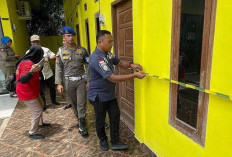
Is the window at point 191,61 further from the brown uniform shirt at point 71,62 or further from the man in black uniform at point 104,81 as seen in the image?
the brown uniform shirt at point 71,62

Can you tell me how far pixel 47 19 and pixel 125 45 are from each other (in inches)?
637

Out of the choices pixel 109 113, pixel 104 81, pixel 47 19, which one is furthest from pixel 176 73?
pixel 47 19

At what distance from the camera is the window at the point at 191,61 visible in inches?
60.3

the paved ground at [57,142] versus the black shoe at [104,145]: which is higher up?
the black shoe at [104,145]

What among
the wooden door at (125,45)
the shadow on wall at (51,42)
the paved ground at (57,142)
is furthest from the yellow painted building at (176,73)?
the shadow on wall at (51,42)

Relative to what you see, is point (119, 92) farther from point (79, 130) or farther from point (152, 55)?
point (152, 55)

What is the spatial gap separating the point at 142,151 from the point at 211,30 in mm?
2115

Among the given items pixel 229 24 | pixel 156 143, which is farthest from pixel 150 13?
pixel 156 143

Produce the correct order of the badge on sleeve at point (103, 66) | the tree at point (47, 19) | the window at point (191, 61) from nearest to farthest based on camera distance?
the window at point (191, 61) < the badge on sleeve at point (103, 66) < the tree at point (47, 19)

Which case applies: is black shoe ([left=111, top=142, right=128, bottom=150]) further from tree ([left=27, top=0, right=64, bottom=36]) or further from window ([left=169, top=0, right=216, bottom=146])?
tree ([left=27, top=0, right=64, bottom=36])

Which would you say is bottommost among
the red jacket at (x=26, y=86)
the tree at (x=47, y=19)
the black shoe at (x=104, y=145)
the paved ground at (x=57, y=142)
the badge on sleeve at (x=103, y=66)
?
the paved ground at (x=57, y=142)

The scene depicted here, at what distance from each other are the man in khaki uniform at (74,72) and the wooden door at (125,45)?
0.74 m

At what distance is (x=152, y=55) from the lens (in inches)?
88.7

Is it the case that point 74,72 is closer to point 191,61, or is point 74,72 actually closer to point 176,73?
point 176,73
